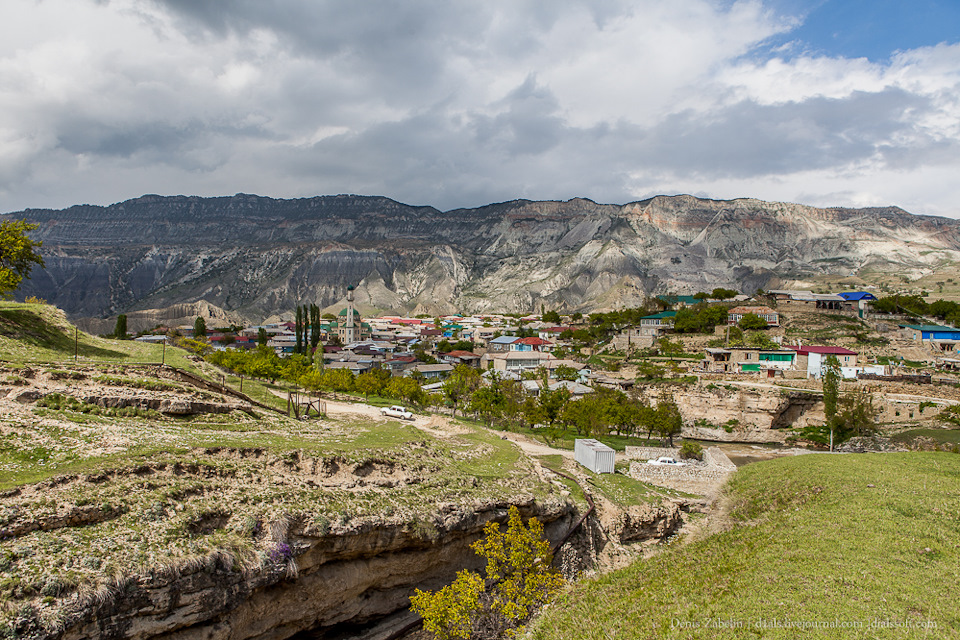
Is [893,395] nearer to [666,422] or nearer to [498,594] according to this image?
[666,422]

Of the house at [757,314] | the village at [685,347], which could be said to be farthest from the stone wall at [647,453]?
the house at [757,314]

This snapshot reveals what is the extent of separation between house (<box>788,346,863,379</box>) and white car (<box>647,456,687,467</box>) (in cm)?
3029

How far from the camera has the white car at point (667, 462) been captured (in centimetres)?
2869

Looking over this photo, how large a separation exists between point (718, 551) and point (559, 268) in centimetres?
17938

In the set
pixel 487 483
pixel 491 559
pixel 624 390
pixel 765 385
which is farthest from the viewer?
pixel 624 390

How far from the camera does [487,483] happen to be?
17609 millimetres

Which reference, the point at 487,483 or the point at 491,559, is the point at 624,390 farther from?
the point at 491,559

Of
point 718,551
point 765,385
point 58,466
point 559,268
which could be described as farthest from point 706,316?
point 559,268

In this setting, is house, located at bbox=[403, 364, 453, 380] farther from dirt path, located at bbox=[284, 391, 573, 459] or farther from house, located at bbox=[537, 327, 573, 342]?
house, located at bbox=[537, 327, 573, 342]

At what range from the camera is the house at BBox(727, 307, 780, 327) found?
2827 inches

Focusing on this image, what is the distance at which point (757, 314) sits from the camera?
7175cm

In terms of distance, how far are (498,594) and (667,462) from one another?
61.9ft

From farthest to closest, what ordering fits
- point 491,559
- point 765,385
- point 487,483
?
point 765,385 → point 487,483 → point 491,559

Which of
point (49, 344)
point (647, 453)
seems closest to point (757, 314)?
point (647, 453)
